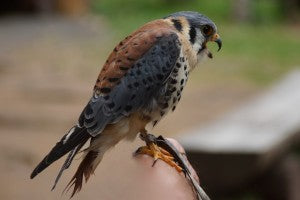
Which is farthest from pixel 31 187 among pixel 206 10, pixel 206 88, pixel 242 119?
pixel 206 10

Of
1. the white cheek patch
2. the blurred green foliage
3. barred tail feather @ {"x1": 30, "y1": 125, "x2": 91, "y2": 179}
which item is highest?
the white cheek patch

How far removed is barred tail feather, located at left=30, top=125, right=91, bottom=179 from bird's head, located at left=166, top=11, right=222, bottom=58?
0.37 meters

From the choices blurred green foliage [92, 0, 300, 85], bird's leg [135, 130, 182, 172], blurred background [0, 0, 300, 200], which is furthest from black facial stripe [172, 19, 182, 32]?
blurred green foliage [92, 0, 300, 85]

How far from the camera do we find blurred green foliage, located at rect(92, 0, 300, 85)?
11161 millimetres

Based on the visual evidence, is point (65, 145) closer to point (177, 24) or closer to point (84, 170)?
point (84, 170)

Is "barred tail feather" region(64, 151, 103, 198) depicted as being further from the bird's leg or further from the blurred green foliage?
the blurred green foliage

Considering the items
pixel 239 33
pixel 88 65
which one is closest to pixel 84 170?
pixel 88 65

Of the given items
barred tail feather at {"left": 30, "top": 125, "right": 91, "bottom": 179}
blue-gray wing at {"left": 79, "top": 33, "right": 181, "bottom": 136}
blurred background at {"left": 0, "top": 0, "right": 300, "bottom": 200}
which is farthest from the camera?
blurred background at {"left": 0, "top": 0, "right": 300, "bottom": 200}

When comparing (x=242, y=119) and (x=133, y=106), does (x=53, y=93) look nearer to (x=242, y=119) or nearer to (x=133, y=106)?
(x=242, y=119)

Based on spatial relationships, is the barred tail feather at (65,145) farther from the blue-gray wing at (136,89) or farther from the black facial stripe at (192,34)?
the black facial stripe at (192,34)

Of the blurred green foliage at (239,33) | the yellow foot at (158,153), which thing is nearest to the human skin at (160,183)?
the yellow foot at (158,153)

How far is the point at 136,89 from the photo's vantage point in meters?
1.86

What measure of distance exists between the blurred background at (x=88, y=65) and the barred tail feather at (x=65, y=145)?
2.88 m

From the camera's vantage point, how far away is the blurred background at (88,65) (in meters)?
7.54
